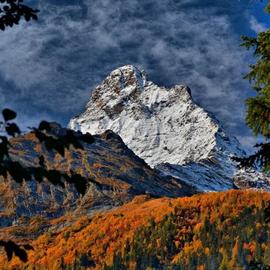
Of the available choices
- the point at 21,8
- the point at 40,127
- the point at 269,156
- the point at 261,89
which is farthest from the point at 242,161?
the point at 40,127

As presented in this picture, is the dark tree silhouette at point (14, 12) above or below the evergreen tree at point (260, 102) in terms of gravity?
below

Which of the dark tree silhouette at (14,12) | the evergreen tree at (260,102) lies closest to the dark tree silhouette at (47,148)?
the dark tree silhouette at (14,12)

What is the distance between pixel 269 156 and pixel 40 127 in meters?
10.7

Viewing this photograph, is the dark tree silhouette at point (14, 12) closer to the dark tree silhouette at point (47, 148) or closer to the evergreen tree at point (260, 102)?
the dark tree silhouette at point (47, 148)

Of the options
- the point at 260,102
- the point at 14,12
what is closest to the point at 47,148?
the point at 14,12

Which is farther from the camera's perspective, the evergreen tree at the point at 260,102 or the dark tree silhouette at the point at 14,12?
the evergreen tree at the point at 260,102

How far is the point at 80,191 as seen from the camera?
7.75 meters

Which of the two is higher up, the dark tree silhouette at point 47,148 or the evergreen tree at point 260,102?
the evergreen tree at point 260,102

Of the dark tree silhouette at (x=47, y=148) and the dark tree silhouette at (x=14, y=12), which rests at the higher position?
the dark tree silhouette at (x=14, y=12)

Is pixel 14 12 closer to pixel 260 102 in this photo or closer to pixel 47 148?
pixel 47 148

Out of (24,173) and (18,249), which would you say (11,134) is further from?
(18,249)

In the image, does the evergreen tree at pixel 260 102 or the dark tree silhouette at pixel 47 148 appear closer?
the dark tree silhouette at pixel 47 148

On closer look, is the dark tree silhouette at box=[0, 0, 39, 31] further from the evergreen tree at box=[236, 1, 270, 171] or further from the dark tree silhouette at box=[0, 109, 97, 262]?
the evergreen tree at box=[236, 1, 270, 171]

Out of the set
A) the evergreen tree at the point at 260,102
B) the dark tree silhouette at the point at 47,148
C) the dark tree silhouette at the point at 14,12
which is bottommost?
the dark tree silhouette at the point at 47,148
